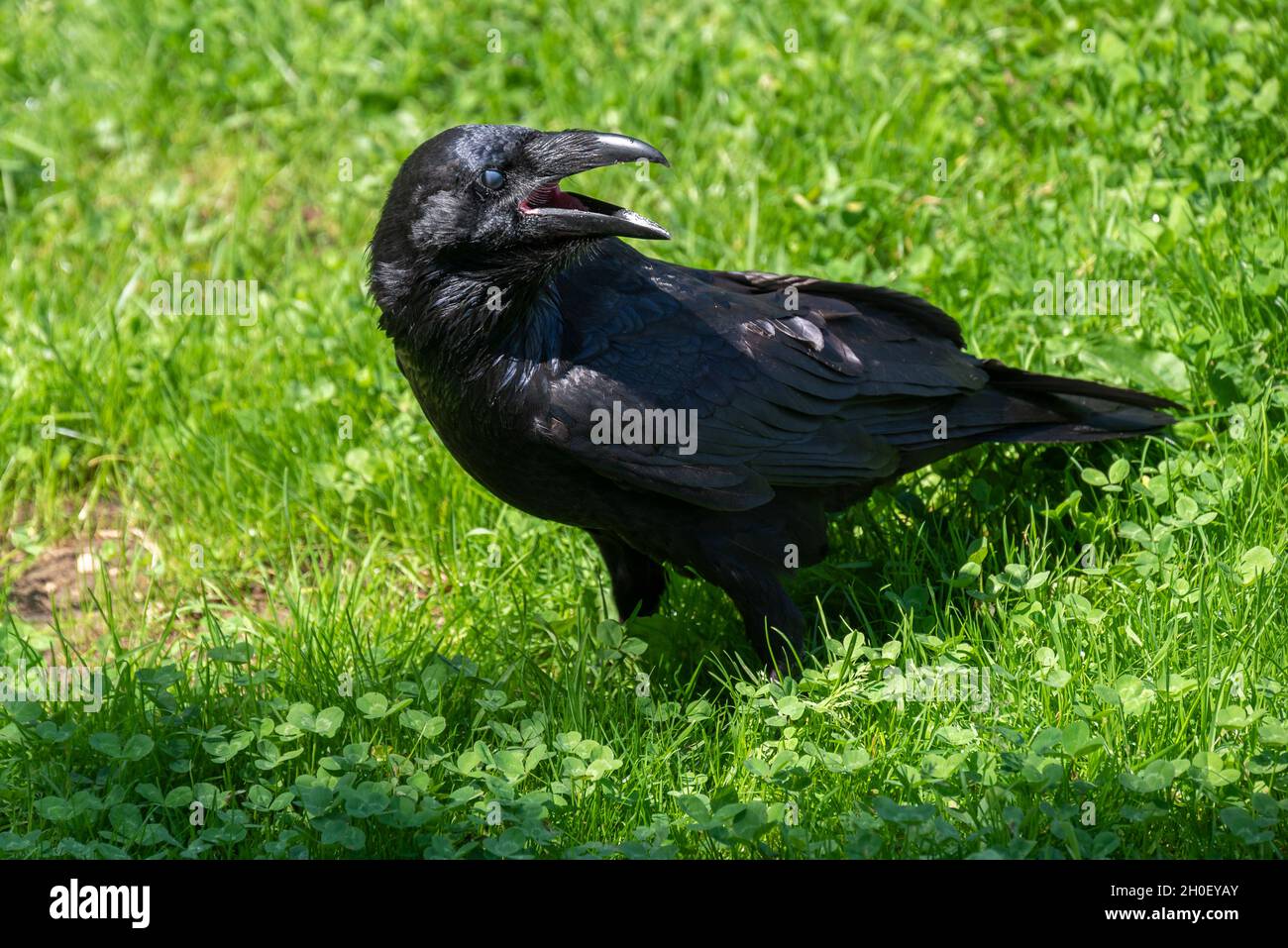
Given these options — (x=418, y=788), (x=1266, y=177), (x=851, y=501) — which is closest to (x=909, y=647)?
(x=851, y=501)

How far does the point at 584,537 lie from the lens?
15.8 feet

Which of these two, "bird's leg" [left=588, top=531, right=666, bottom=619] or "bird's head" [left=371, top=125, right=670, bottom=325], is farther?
"bird's leg" [left=588, top=531, right=666, bottom=619]

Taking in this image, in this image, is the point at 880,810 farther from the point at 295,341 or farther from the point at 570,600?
the point at 295,341

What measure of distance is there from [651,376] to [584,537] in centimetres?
110

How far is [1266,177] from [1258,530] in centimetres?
180

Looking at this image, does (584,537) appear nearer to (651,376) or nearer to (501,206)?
(651,376)

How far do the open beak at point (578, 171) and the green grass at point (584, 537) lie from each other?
1160 mm

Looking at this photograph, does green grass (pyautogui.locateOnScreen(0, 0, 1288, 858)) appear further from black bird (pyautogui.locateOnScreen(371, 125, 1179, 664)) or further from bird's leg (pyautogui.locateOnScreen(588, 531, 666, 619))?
black bird (pyautogui.locateOnScreen(371, 125, 1179, 664))

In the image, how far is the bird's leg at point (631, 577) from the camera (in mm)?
4398

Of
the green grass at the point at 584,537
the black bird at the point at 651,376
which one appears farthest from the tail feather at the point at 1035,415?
the green grass at the point at 584,537

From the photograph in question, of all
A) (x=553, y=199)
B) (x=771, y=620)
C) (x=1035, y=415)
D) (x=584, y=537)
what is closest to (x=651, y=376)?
(x=553, y=199)

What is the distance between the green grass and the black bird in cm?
35

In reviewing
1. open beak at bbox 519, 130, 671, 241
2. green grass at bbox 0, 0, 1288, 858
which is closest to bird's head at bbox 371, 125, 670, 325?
open beak at bbox 519, 130, 671, 241

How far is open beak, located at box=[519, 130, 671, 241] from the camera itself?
11.8ft
